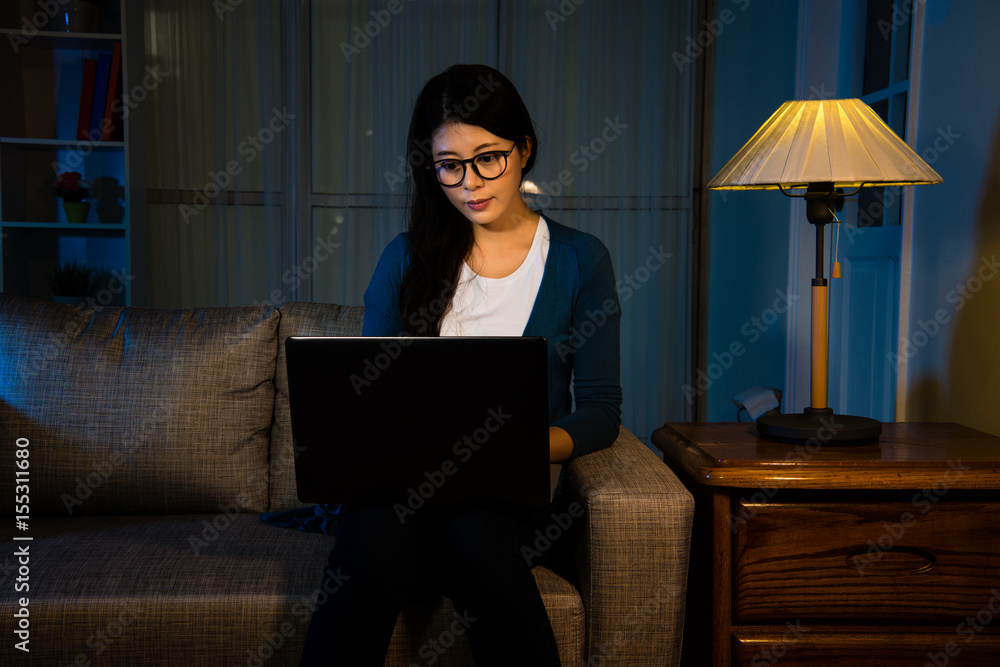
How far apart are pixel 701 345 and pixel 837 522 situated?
7.88 feet

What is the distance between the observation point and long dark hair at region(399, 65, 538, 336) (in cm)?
139

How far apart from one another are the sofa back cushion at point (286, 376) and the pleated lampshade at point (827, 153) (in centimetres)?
77

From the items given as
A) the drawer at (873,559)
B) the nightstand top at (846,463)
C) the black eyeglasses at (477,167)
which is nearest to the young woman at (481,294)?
the black eyeglasses at (477,167)

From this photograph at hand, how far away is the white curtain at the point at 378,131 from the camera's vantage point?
3.39 meters

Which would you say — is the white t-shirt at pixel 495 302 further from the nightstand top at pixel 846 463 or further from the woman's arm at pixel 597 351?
the nightstand top at pixel 846 463

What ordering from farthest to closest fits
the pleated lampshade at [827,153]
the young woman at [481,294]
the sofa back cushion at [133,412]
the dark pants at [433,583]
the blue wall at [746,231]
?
the blue wall at [746,231] < the sofa back cushion at [133,412] < the pleated lampshade at [827,153] < the young woman at [481,294] < the dark pants at [433,583]

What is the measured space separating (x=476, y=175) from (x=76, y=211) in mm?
2263

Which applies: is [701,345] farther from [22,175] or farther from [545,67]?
[22,175]

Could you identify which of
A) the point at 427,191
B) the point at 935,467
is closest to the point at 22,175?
the point at 427,191

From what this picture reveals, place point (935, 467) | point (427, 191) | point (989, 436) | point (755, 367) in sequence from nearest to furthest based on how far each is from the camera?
1. point (935, 467)
2. point (989, 436)
3. point (427, 191)
4. point (755, 367)

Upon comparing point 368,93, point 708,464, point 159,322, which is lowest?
point 708,464

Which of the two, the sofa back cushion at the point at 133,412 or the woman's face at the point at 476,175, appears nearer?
the woman's face at the point at 476,175

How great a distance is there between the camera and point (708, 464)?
1.20m

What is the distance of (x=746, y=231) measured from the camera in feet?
9.87
